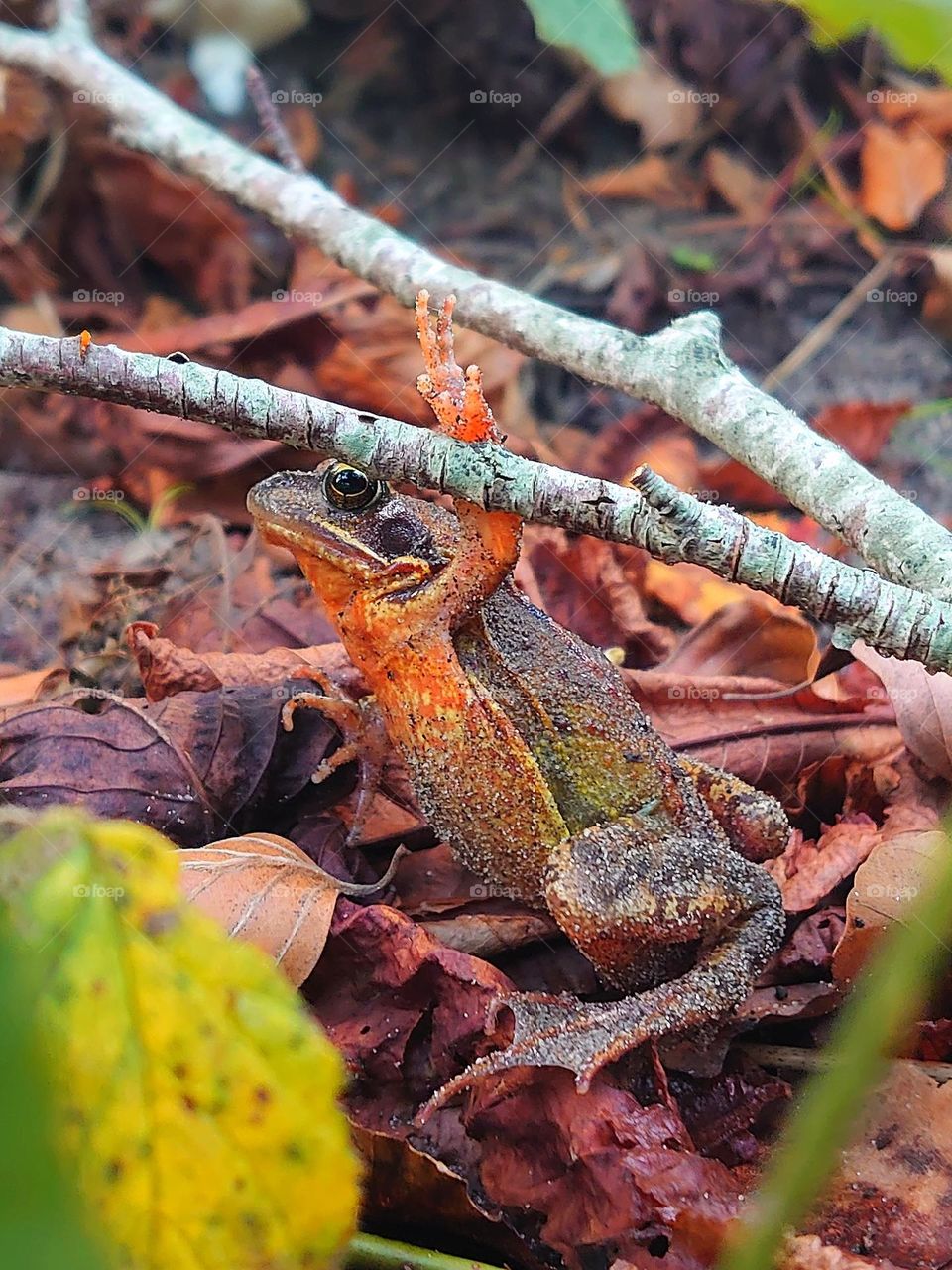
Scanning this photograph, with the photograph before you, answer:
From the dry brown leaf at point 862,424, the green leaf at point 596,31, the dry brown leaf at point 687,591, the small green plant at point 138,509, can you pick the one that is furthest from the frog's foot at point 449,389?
the dry brown leaf at point 862,424

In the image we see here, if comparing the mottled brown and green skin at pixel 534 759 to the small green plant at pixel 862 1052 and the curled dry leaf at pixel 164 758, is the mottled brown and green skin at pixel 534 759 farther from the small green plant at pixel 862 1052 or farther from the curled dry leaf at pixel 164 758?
the small green plant at pixel 862 1052

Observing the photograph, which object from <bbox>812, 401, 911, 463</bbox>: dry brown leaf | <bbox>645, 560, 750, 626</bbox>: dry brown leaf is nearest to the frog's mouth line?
<bbox>645, 560, 750, 626</bbox>: dry brown leaf

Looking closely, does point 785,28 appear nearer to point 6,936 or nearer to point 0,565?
point 0,565

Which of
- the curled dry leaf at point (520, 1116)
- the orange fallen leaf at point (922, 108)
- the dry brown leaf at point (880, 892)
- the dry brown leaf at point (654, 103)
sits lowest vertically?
the curled dry leaf at point (520, 1116)

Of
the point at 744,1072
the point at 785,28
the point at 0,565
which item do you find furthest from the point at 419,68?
the point at 744,1072

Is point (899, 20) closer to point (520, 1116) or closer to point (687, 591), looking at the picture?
point (520, 1116)
